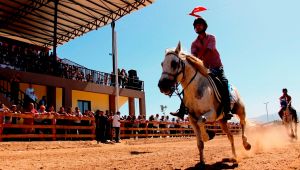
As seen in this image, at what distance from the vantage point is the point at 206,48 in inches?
301

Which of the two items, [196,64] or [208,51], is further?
[208,51]

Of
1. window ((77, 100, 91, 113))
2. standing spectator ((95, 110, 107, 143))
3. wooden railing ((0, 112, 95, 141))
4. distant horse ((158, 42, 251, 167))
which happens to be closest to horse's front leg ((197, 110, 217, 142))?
distant horse ((158, 42, 251, 167))

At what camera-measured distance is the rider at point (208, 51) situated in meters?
7.61

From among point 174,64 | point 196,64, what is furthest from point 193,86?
point 174,64

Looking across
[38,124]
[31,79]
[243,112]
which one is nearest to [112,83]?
[31,79]

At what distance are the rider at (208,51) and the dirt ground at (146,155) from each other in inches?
56.1

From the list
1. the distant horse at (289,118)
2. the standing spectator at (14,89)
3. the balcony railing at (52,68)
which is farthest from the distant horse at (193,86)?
the balcony railing at (52,68)

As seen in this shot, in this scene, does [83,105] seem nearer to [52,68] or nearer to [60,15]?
[52,68]

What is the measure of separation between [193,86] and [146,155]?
440 centimetres

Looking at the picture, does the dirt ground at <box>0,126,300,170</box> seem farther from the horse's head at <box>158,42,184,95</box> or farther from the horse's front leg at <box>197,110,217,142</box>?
the horse's head at <box>158,42,184,95</box>

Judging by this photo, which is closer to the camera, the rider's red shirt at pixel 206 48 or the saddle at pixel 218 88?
the saddle at pixel 218 88

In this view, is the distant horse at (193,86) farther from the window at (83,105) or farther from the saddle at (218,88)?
the window at (83,105)

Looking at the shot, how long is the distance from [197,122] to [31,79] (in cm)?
1782

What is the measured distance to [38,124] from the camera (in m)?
16.0
